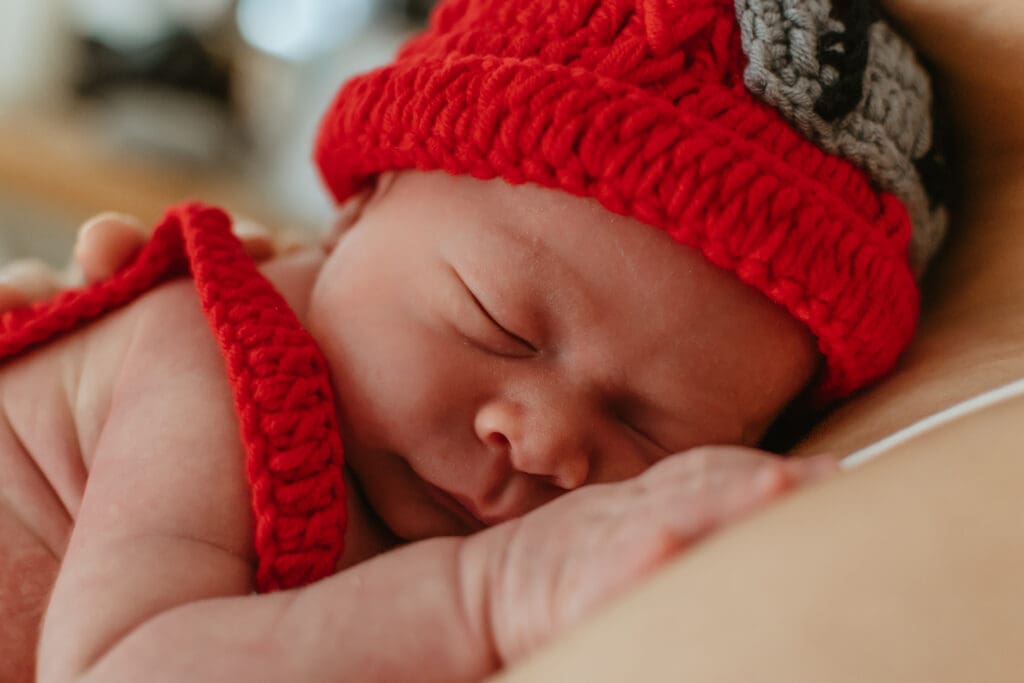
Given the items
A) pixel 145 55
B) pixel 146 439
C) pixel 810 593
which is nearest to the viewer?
pixel 810 593

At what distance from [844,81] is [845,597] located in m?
0.51

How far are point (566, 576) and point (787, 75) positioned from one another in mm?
469

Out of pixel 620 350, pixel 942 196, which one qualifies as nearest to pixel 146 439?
pixel 620 350

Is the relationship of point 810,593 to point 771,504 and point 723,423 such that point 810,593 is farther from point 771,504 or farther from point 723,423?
point 723,423

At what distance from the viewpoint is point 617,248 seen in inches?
28.6

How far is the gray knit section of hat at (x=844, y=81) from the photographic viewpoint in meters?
0.73

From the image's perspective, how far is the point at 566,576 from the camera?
1.51ft

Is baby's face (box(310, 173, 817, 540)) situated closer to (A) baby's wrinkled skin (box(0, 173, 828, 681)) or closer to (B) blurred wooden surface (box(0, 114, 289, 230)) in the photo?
(A) baby's wrinkled skin (box(0, 173, 828, 681))

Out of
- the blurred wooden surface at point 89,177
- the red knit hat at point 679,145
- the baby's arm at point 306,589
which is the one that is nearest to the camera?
the baby's arm at point 306,589

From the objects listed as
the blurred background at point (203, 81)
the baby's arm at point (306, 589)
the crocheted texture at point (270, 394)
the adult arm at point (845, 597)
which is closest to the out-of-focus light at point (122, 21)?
the blurred background at point (203, 81)

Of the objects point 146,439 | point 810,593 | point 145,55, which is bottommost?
point 145,55

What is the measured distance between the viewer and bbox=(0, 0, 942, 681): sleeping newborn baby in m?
0.70

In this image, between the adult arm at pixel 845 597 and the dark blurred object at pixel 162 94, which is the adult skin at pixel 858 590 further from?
the dark blurred object at pixel 162 94

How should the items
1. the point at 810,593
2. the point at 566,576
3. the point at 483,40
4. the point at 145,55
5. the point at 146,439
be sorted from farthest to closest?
the point at 145,55 < the point at 483,40 < the point at 146,439 < the point at 566,576 < the point at 810,593
